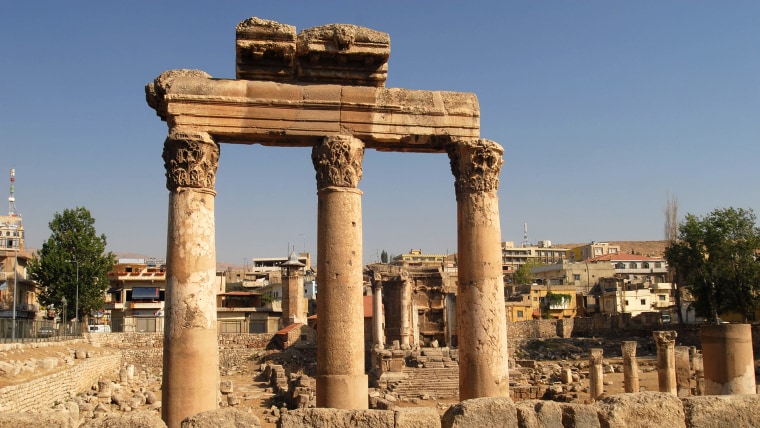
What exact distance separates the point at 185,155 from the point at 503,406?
759 cm

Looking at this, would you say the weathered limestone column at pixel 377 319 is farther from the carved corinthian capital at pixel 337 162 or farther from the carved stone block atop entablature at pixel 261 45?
the carved stone block atop entablature at pixel 261 45

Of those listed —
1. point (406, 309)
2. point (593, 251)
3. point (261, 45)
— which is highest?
point (593, 251)

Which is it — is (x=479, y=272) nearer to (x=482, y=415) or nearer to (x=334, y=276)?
(x=334, y=276)

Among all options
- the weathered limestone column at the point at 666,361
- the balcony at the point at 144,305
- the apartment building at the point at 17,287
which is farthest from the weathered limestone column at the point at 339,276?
the balcony at the point at 144,305

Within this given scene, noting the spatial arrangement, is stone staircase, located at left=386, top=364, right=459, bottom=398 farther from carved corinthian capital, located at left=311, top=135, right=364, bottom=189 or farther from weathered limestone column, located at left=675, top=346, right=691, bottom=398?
carved corinthian capital, located at left=311, top=135, right=364, bottom=189

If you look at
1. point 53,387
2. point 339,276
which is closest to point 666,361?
point 339,276

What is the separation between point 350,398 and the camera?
13.4 m

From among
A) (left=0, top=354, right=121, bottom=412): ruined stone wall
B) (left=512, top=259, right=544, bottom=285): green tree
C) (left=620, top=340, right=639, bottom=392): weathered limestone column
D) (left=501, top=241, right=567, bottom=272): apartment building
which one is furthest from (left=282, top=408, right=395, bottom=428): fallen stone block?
(left=501, top=241, right=567, bottom=272): apartment building

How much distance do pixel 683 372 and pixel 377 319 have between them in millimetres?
25356

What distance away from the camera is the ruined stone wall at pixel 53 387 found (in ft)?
74.0

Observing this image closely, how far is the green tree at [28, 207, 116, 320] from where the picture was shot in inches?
2468

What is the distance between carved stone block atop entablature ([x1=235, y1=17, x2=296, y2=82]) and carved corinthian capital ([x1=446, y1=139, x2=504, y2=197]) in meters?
3.85

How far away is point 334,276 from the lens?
1373 centimetres

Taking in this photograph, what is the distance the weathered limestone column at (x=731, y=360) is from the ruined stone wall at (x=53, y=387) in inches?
653
